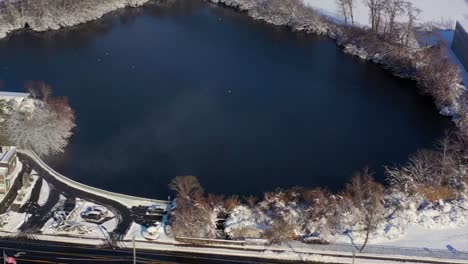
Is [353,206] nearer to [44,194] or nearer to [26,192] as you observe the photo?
[44,194]

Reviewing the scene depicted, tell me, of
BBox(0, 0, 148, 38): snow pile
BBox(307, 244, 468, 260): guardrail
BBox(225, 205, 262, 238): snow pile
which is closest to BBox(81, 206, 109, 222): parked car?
BBox(225, 205, 262, 238): snow pile

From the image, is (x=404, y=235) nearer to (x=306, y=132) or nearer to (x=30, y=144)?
(x=306, y=132)

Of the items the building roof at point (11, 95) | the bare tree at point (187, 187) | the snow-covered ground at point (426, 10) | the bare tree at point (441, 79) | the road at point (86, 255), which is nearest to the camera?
the road at point (86, 255)

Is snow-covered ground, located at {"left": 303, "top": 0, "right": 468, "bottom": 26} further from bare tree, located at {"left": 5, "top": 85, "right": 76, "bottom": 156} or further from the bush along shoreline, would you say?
bare tree, located at {"left": 5, "top": 85, "right": 76, "bottom": 156}

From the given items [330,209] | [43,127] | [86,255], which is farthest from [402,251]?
[43,127]

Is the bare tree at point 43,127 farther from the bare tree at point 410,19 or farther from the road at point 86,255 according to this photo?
the bare tree at point 410,19

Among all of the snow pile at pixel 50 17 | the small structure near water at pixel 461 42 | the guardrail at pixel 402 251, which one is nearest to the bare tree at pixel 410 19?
the small structure near water at pixel 461 42

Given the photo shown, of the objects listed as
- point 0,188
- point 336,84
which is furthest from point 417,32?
point 0,188
